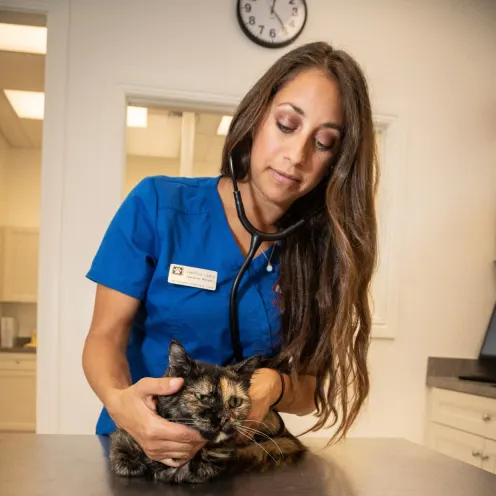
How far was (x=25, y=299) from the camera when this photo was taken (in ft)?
17.2

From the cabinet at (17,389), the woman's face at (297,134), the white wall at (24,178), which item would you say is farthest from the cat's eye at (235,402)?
the white wall at (24,178)

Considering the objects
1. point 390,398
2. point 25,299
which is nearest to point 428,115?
point 390,398

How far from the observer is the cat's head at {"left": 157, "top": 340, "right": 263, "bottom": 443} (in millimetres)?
745

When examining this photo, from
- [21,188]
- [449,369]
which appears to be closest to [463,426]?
[449,369]

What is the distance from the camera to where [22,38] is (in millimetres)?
3062

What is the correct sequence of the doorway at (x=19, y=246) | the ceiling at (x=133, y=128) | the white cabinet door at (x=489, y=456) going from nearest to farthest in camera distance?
1. the white cabinet door at (x=489, y=456)
2. the ceiling at (x=133, y=128)
3. the doorway at (x=19, y=246)

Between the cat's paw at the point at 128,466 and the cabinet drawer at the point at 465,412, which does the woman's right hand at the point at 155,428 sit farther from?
the cabinet drawer at the point at 465,412

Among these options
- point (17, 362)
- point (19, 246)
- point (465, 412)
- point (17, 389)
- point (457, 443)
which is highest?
point (19, 246)

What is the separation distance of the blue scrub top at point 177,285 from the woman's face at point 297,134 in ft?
0.53

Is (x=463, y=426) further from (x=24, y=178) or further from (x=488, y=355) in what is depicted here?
(x=24, y=178)

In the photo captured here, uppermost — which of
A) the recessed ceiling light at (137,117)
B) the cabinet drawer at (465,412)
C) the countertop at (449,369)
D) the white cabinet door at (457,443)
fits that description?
the recessed ceiling light at (137,117)

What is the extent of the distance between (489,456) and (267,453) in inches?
69.5

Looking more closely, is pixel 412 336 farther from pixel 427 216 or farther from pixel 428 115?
pixel 428 115

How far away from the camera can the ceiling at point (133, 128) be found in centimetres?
341
